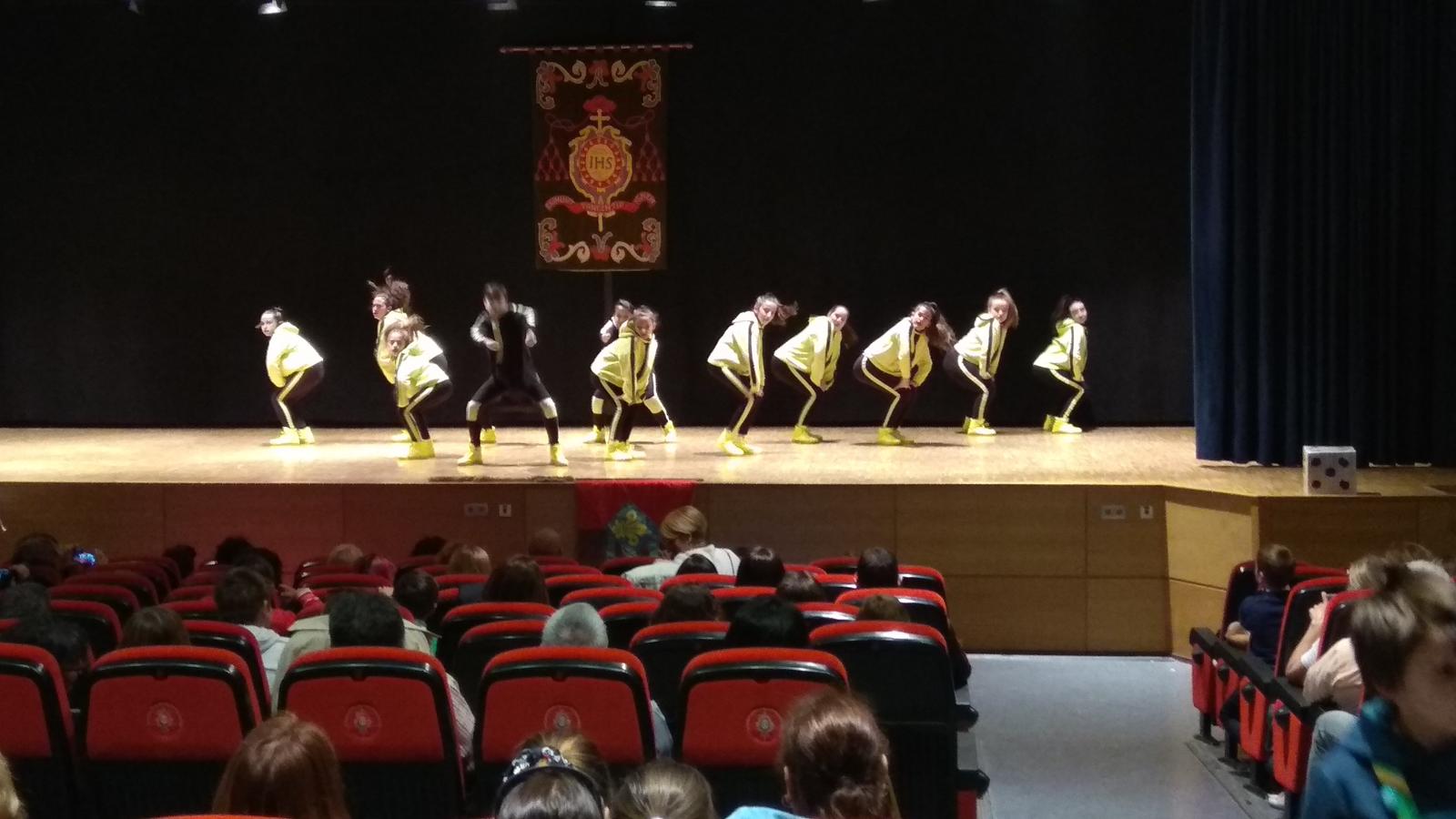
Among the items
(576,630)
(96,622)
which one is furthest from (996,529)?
(96,622)

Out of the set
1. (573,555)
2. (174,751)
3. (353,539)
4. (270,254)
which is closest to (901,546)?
(573,555)

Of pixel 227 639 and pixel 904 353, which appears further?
pixel 904 353

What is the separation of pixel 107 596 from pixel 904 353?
7622 mm

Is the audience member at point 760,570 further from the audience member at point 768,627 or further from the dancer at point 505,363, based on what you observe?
the dancer at point 505,363

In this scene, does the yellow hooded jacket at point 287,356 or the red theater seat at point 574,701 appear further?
the yellow hooded jacket at point 287,356

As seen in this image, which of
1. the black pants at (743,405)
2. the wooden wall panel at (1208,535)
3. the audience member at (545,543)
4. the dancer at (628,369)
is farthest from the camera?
the black pants at (743,405)

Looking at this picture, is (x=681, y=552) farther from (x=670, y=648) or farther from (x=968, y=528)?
(x=670, y=648)

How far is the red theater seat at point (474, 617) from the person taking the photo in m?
4.27

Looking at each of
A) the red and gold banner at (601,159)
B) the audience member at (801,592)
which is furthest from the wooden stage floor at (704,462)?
the audience member at (801,592)

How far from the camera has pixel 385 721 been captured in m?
3.28

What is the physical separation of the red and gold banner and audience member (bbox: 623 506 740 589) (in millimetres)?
7047

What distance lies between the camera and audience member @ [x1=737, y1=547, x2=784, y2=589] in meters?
5.17

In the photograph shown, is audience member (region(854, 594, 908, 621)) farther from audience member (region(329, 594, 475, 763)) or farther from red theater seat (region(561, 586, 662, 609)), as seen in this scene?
audience member (region(329, 594, 475, 763))

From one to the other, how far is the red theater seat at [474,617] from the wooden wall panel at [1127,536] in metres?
4.35
